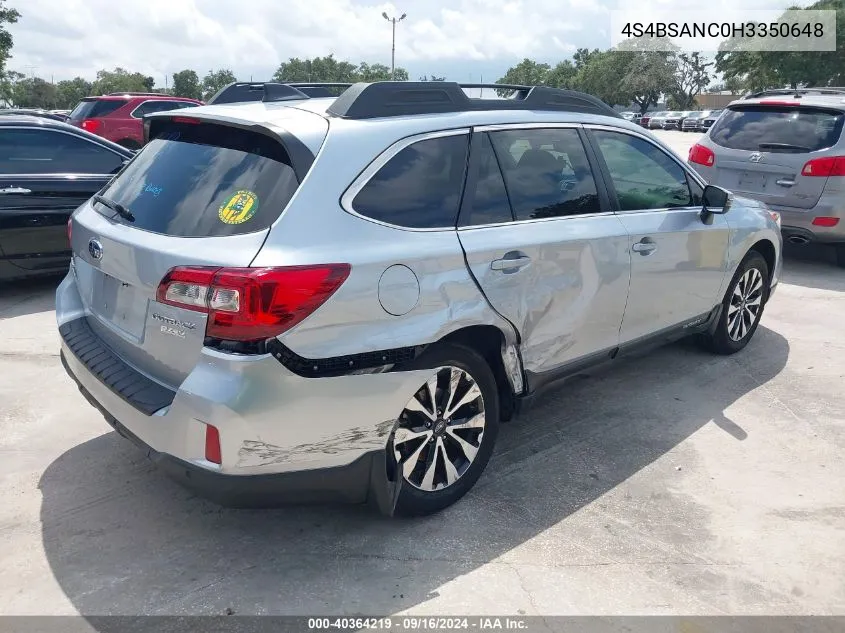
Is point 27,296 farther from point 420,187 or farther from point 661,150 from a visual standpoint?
point 661,150

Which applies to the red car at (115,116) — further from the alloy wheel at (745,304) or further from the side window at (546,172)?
the side window at (546,172)

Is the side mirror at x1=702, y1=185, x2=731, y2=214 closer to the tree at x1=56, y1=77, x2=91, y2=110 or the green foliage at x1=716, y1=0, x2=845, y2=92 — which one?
the green foliage at x1=716, y1=0, x2=845, y2=92

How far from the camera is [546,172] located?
379 cm

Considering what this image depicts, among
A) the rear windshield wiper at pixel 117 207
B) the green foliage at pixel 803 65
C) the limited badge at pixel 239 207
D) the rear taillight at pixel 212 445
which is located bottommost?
the rear taillight at pixel 212 445

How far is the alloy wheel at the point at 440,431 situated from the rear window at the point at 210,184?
38.3 inches

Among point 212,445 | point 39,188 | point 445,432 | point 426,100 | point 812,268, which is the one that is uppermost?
point 426,100

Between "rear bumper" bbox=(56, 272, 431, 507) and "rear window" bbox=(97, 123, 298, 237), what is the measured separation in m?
0.54

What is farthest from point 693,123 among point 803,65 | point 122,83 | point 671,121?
point 122,83

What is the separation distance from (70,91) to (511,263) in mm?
Answer: 128668

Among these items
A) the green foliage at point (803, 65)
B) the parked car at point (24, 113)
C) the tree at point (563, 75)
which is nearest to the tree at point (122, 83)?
the tree at point (563, 75)

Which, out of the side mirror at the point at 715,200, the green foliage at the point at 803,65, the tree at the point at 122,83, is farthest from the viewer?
the tree at the point at 122,83

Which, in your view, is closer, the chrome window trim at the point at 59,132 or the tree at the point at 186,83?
the chrome window trim at the point at 59,132

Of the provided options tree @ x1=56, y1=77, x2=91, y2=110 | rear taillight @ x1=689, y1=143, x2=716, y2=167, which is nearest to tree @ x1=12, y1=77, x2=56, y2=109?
tree @ x1=56, y1=77, x2=91, y2=110

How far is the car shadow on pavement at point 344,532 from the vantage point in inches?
112
